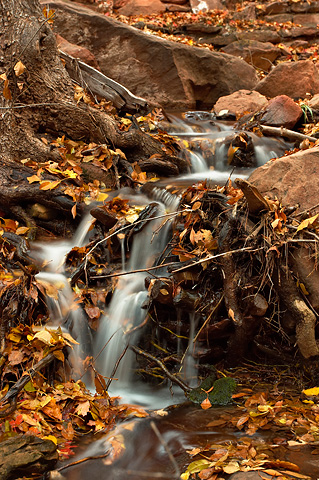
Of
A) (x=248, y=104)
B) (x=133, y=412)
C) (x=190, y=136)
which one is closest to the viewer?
(x=133, y=412)

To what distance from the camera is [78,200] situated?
498cm

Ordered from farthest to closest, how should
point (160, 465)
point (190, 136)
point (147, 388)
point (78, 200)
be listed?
point (190, 136)
point (78, 200)
point (147, 388)
point (160, 465)

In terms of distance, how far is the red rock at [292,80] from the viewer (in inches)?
366

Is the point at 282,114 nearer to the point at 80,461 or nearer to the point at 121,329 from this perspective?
the point at 121,329

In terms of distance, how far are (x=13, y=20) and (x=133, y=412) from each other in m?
4.44

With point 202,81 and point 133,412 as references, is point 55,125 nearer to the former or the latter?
point 133,412

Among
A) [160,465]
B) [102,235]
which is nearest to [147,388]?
[160,465]

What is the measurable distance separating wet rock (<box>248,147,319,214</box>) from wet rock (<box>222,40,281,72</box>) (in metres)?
8.71

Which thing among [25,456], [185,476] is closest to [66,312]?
[25,456]

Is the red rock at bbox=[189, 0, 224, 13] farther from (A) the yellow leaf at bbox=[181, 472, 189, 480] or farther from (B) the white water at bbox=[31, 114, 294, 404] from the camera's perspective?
(A) the yellow leaf at bbox=[181, 472, 189, 480]

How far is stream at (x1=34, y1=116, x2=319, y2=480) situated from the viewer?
262 centimetres

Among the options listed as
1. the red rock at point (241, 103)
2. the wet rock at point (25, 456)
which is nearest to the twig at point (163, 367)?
the wet rock at point (25, 456)

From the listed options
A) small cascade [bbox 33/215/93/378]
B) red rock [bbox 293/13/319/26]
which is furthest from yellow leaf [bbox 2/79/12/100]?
red rock [bbox 293/13/319/26]

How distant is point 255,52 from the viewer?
39.4ft
